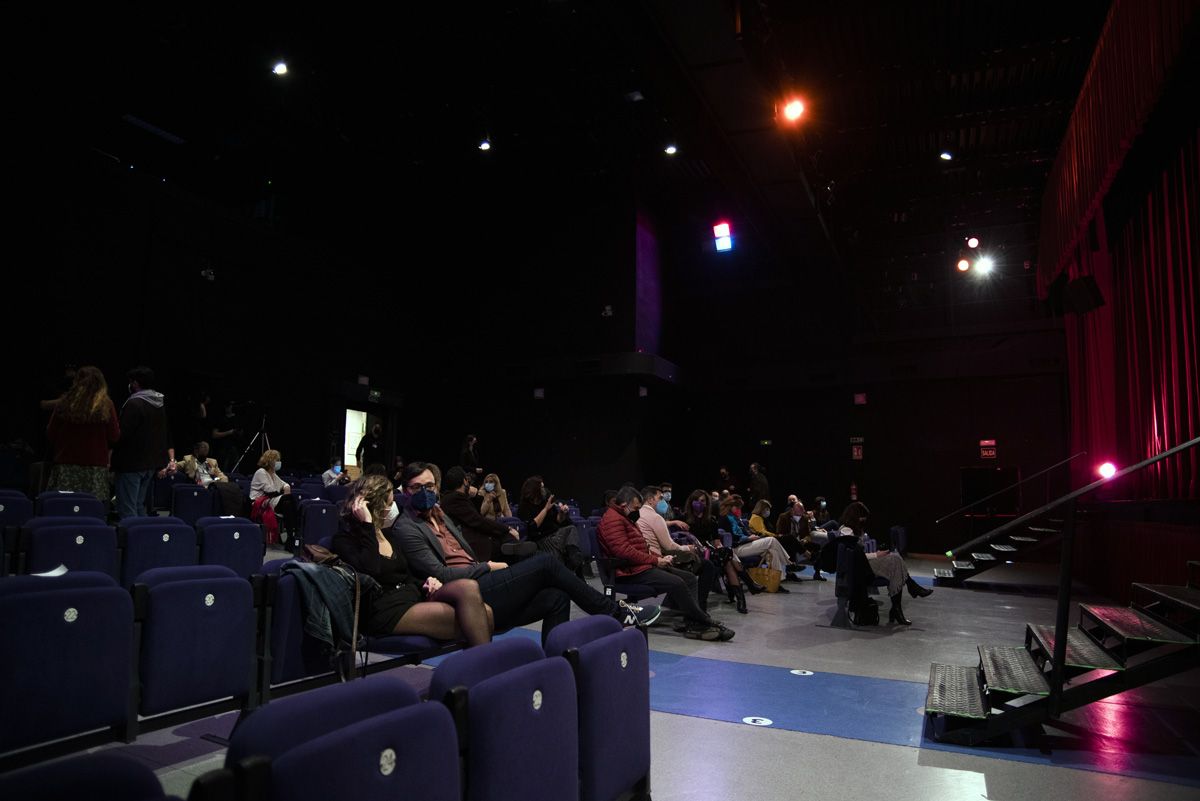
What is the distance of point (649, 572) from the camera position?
5.98 m

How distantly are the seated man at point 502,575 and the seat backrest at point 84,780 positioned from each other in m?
2.85

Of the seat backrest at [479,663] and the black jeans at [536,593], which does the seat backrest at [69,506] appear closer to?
the black jeans at [536,593]

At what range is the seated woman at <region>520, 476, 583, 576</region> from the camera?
6500 millimetres

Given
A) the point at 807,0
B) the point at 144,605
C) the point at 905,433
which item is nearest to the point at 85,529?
the point at 144,605

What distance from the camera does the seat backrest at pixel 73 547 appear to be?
152 inches

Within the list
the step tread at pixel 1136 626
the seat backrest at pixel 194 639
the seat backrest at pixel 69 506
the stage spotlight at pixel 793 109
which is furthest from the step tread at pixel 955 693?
the stage spotlight at pixel 793 109

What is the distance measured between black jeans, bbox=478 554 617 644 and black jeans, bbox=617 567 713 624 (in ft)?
5.41

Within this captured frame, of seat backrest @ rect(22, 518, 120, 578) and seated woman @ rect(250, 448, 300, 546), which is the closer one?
seat backrest @ rect(22, 518, 120, 578)

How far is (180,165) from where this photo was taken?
12102 mm

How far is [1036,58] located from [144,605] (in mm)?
9639

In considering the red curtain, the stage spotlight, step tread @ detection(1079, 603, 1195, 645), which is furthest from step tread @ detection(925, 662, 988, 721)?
the stage spotlight

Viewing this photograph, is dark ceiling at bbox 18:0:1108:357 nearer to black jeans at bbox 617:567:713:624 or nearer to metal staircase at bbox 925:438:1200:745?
black jeans at bbox 617:567:713:624

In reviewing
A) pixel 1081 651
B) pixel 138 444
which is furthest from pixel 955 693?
pixel 138 444

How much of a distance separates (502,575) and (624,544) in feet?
6.58
